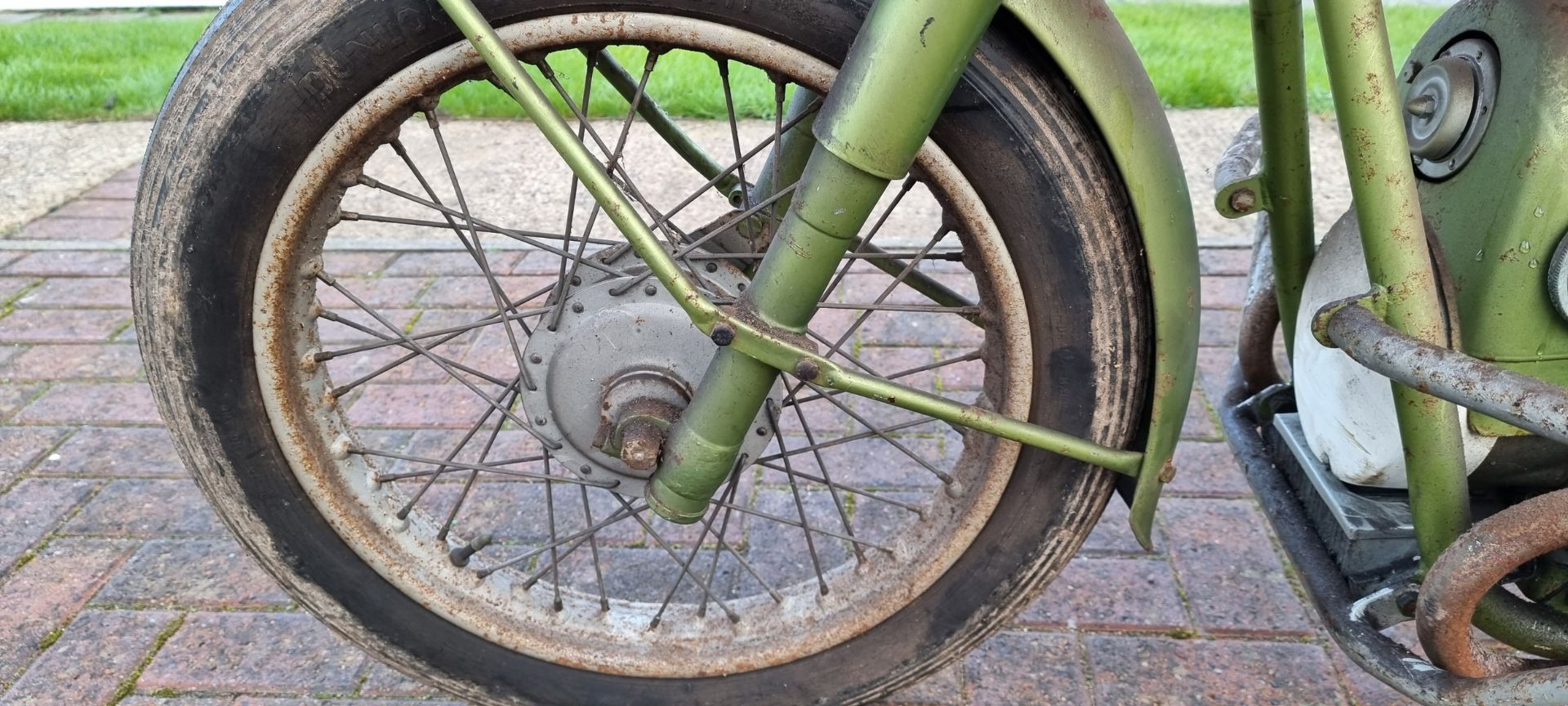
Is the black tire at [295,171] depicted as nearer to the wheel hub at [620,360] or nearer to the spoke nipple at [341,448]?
the spoke nipple at [341,448]

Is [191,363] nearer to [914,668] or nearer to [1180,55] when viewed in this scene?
[914,668]

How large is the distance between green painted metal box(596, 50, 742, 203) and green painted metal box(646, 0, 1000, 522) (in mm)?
405

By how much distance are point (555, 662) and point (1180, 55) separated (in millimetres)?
4164

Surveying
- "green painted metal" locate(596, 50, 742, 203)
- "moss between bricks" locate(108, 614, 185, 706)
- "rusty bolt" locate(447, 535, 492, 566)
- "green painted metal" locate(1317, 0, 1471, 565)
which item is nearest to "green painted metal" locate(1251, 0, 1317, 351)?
"green painted metal" locate(1317, 0, 1471, 565)

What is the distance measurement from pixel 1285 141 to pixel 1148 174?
31 centimetres

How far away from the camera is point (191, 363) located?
1.41 meters

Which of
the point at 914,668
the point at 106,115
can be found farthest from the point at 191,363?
the point at 106,115

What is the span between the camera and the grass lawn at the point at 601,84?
179 inches

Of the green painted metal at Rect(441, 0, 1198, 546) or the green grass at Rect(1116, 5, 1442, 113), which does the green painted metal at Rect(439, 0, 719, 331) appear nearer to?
the green painted metal at Rect(441, 0, 1198, 546)

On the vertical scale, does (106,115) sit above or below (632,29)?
above

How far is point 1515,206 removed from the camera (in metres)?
1.32

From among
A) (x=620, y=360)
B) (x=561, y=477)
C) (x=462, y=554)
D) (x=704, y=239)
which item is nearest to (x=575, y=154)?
(x=704, y=239)

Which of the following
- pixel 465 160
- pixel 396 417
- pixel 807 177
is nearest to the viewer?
pixel 807 177

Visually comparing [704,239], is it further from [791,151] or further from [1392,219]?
[1392,219]
